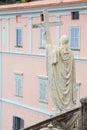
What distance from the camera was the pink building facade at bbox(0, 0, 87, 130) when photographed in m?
20.9

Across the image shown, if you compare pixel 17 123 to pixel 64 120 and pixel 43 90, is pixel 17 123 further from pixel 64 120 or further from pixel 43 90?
pixel 64 120

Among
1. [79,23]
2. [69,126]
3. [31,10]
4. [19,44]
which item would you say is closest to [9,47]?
[19,44]

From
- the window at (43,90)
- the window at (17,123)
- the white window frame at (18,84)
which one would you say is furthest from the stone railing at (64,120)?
the window at (17,123)

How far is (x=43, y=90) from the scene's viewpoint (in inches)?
926

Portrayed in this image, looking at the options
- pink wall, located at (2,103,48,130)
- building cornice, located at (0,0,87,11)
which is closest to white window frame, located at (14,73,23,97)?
pink wall, located at (2,103,48,130)

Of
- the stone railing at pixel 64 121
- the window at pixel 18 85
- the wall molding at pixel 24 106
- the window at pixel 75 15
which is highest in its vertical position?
the window at pixel 75 15

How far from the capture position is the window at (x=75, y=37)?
21.0 metres

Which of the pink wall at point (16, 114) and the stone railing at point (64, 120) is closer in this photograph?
the stone railing at point (64, 120)

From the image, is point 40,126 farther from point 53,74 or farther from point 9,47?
point 9,47

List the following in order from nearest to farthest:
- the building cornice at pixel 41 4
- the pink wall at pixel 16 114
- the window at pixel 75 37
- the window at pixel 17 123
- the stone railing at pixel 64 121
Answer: the stone railing at pixel 64 121, the building cornice at pixel 41 4, the window at pixel 75 37, the pink wall at pixel 16 114, the window at pixel 17 123

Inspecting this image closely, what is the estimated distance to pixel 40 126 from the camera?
10570 millimetres

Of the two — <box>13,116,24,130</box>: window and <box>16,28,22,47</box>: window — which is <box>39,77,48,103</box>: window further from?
<box>16,28,22,47</box>: window

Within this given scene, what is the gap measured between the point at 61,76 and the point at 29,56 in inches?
488

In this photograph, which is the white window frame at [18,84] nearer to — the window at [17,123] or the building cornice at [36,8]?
the window at [17,123]
